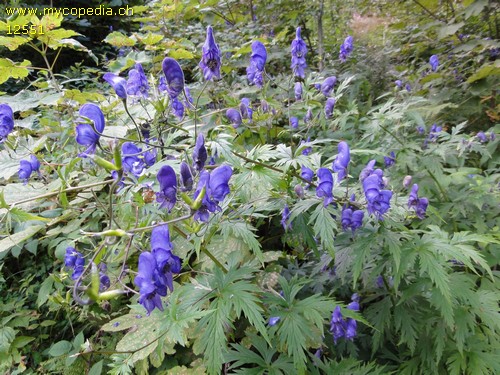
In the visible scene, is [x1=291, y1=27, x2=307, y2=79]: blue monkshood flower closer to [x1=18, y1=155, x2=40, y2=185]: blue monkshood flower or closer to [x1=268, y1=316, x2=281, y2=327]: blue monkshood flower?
[x1=268, y1=316, x2=281, y2=327]: blue monkshood flower

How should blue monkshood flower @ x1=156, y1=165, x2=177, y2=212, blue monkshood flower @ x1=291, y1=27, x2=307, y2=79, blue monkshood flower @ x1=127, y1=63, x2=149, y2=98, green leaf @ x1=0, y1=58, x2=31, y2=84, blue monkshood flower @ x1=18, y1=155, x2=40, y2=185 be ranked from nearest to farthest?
blue monkshood flower @ x1=156, y1=165, x2=177, y2=212 → blue monkshood flower @ x1=127, y1=63, x2=149, y2=98 → blue monkshood flower @ x1=18, y1=155, x2=40, y2=185 → blue monkshood flower @ x1=291, y1=27, x2=307, y2=79 → green leaf @ x1=0, y1=58, x2=31, y2=84

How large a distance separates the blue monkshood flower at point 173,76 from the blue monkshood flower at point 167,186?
0.34 meters

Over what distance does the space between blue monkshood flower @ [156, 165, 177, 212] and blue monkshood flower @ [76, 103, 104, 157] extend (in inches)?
10.3

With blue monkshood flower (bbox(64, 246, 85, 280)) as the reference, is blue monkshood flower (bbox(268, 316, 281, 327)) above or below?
above

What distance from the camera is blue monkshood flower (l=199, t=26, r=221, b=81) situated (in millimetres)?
1328

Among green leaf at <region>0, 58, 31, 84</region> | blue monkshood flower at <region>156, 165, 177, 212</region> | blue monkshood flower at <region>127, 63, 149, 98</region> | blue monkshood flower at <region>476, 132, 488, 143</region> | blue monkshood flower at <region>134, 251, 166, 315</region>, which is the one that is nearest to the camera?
blue monkshood flower at <region>134, 251, 166, 315</region>

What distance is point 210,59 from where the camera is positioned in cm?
136

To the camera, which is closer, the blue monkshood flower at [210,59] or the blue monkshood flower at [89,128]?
the blue monkshood flower at [89,128]

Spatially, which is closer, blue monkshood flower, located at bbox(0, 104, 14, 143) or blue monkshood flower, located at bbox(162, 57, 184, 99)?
→ blue monkshood flower, located at bbox(162, 57, 184, 99)

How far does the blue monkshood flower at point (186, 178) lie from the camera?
41.6 inches

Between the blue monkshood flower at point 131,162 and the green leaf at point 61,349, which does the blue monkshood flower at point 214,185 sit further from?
the green leaf at point 61,349

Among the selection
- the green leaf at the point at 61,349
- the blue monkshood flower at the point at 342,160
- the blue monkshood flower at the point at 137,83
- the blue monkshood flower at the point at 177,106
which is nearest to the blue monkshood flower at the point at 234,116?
the blue monkshood flower at the point at 177,106

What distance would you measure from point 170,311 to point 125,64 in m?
2.45

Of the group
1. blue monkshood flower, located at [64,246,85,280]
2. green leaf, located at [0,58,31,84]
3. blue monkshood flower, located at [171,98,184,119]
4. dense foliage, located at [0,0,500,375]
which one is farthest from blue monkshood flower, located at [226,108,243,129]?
green leaf, located at [0,58,31,84]
